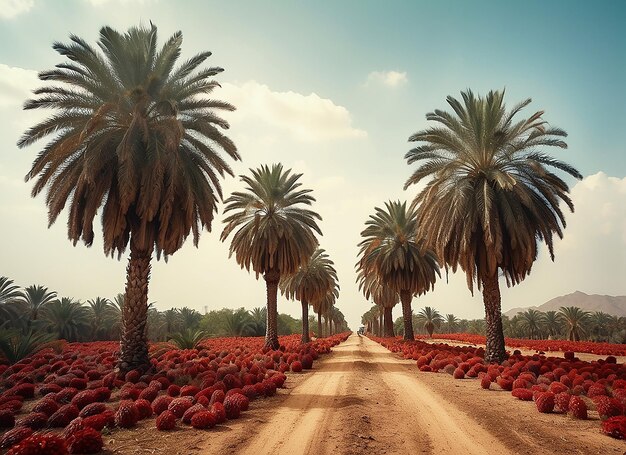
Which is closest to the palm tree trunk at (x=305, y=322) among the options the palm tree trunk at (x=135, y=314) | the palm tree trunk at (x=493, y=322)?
the palm tree trunk at (x=493, y=322)

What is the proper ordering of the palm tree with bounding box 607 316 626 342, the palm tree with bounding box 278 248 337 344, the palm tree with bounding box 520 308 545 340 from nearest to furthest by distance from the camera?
1. the palm tree with bounding box 278 248 337 344
2. the palm tree with bounding box 607 316 626 342
3. the palm tree with bounding box 520 308 545 340

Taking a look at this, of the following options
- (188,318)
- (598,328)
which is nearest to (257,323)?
(188,318)

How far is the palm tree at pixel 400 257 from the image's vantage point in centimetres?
3225

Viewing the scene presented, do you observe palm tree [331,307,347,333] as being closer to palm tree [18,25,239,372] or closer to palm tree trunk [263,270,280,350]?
palm tree trunk [263,270,280,350]

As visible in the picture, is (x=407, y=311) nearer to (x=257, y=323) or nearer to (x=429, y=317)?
(x=257, y=323)

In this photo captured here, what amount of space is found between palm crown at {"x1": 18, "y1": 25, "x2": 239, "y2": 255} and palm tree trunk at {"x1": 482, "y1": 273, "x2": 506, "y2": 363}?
14389 mm

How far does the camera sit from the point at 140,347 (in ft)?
47.7

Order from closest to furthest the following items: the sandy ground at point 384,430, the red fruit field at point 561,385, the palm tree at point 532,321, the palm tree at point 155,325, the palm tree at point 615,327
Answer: the sandy ground at point 384,430 → the red fruit field at point 561,385 → the palm tree at point 155,325 → the palm tree at point 615,327 → the palm tree at point 532,321

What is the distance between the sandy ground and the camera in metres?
6.18

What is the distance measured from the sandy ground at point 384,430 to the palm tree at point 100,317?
4960 centimetres

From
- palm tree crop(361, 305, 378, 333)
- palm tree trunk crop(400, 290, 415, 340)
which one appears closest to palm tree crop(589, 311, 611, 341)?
palm tree crop(361, 305, 378, 333)

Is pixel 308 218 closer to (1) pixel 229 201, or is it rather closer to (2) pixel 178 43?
(1) pixel 229 201

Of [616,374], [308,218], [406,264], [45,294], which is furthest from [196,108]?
[45,294]

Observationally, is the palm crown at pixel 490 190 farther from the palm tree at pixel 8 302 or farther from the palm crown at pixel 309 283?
the palm tree at pixel 8 302
